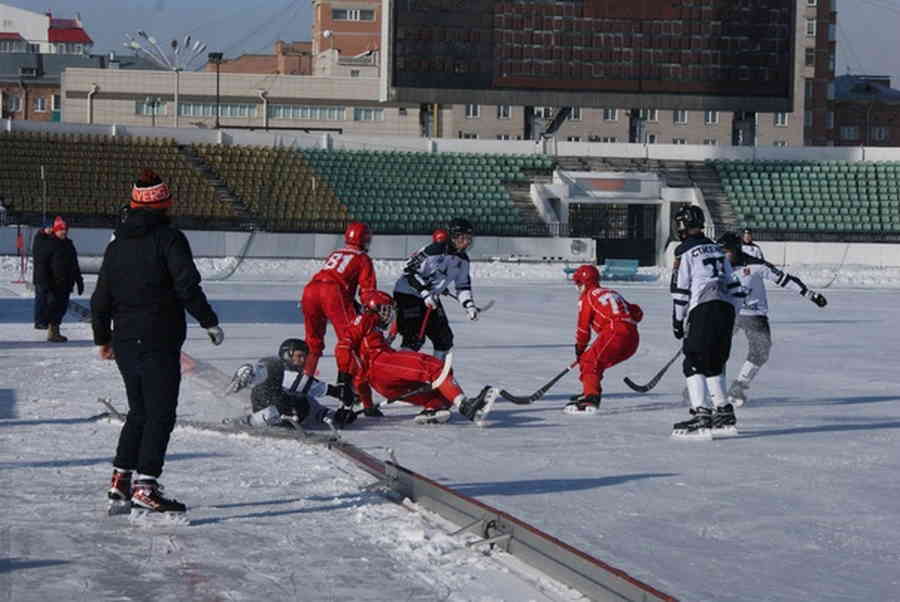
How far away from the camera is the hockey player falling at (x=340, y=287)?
12219 millimetres

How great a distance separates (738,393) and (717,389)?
2177mm

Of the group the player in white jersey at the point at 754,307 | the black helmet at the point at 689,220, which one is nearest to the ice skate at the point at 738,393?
the player in white jersey at the point at 754,307

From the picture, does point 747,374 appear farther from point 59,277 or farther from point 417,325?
point 59,277

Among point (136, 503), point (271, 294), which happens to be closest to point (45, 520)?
point (136, 503)

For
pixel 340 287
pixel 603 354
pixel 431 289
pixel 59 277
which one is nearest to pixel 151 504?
pixel 340 287

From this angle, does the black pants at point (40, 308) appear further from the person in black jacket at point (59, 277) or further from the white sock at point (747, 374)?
the white sock at point (747, 374)

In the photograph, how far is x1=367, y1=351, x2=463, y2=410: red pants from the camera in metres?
11.4

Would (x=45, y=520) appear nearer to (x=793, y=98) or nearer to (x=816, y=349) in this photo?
(x=816, y=349)

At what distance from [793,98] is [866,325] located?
775 inches

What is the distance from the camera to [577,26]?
138ft

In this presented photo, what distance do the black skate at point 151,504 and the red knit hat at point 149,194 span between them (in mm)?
1327

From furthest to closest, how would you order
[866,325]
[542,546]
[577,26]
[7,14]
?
[7,14] < [577,26] < [866,325] < [542,546]

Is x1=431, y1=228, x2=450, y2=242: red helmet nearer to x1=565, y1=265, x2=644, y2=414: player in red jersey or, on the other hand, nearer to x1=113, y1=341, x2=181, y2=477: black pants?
x1=565, y1=265, x2=644, y2=414: player in red jersey

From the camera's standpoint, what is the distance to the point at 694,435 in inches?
435
